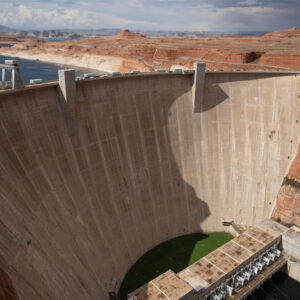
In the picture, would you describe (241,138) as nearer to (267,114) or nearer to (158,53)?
(267,114)

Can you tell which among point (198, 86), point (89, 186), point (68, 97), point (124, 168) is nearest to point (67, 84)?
point (68, 97)

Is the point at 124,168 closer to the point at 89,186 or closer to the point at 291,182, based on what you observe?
the point at 89,186

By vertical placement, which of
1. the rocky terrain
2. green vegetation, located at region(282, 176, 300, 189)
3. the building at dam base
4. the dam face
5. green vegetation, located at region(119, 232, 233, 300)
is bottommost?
green vegetation, located at region(119, 232, 233, 300)

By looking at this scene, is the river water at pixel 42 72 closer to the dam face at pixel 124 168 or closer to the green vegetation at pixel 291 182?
the dam face at pixel 124 168

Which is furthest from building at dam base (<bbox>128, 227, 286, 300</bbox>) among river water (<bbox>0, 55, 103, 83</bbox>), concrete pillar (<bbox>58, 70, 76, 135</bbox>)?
river water (<bbox>0, 55, 103, 83</bbox>)

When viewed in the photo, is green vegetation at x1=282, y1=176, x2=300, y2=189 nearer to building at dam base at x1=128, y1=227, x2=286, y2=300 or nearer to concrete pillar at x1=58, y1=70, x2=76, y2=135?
building at dam base at x1=128, y1=227, x2=286, y2=300

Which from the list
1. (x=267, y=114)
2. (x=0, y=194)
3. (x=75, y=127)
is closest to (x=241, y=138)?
(x=267, y=114)
